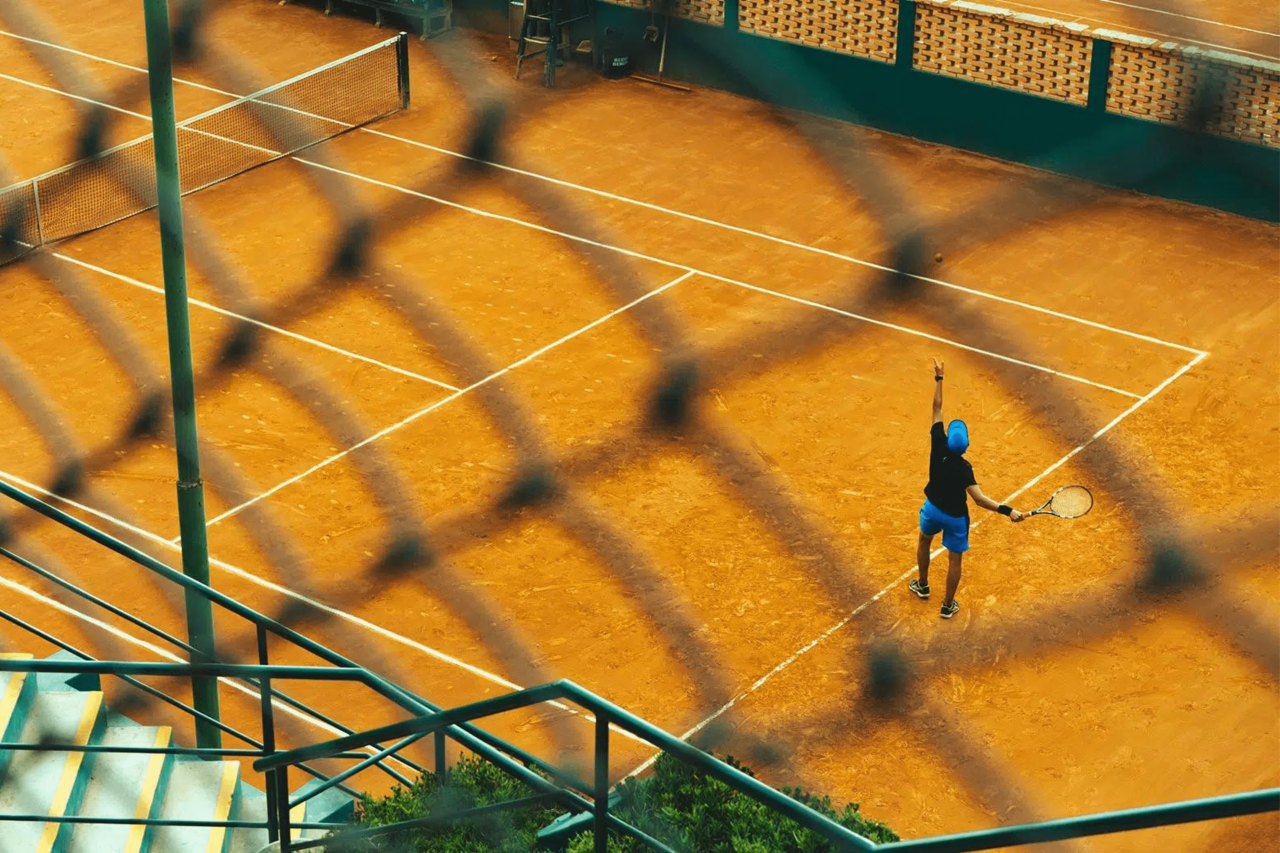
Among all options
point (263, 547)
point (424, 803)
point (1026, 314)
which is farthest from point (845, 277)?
point (424, 803)

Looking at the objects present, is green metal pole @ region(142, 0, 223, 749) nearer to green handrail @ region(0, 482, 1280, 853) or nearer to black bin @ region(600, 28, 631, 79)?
green handrail @ region(0, 482, 1280, 853)

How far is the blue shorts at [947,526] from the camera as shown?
7.45 meters

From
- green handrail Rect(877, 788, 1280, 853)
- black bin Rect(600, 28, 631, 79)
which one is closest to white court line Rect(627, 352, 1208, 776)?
green handrail Rect(877, 788, 1280, 853)

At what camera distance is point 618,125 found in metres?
12.6

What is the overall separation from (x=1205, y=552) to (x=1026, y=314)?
2249 mm

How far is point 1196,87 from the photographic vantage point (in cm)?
203

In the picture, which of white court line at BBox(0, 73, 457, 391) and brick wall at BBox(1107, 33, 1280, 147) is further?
white court line at BBox(0, 73, 457, 391)

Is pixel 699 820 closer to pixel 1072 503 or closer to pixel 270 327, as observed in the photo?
pixel 1072 503

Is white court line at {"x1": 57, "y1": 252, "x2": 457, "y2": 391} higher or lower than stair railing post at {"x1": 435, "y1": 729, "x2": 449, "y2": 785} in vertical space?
lower

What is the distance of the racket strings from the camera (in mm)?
6711

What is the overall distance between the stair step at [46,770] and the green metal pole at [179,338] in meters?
0.37

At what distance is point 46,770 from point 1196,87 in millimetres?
4178

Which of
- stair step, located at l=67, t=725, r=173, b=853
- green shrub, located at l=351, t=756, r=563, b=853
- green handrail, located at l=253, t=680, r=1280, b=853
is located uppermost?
green handrail, located at l=253, t=680, r=1280, b=853

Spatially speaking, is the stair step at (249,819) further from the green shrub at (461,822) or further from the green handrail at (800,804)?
the green handrail at (800,804)
